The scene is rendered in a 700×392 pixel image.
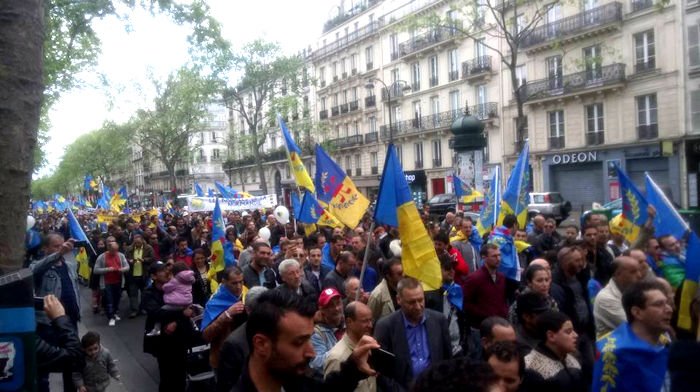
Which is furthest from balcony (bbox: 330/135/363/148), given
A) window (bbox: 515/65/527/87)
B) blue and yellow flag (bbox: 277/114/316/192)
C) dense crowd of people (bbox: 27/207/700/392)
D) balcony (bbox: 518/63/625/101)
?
dense crowd of people (bbox: 27/207/700/392)

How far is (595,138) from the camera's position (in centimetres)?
3100

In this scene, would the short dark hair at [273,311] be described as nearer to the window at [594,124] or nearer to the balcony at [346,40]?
the window at [594,124]

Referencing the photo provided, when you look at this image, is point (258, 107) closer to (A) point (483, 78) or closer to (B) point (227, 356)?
(A) point (483, 78)

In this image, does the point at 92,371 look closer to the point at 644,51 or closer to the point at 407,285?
the point at 407,285

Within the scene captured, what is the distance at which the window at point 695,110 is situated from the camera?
26969 mm

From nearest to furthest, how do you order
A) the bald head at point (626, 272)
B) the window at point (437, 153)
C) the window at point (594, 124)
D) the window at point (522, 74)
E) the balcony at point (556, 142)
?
the bald head at point (626, 272) → the window at point (594, 124) → the balcony at point (556, 142) → the window at point (522, 74) → the window at point (437, 153)

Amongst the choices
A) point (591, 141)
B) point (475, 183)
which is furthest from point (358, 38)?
point (475, 183)

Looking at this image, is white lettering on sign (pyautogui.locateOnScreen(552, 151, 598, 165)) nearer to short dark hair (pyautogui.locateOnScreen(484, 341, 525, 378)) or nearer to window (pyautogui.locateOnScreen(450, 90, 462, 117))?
window (pyautogui.locateOnScreen(450, 90, 462, 117))

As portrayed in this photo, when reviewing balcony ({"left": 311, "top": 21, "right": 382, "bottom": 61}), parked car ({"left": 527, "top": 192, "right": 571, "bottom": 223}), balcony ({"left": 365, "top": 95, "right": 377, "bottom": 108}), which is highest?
balcony ({"left": 311, "top": 21, "right": 382, "bottom": 61})

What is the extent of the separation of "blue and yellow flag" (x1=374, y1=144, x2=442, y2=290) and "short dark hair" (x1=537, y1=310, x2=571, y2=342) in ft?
4.20

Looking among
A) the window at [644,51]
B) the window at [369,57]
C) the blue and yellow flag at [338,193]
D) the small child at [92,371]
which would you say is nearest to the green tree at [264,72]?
the window at [369,57]

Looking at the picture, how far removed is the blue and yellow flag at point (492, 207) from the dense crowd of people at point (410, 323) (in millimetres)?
1424

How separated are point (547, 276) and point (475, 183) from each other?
9446 mm

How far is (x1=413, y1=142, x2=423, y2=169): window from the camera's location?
4242cm
